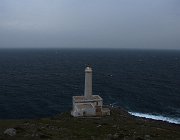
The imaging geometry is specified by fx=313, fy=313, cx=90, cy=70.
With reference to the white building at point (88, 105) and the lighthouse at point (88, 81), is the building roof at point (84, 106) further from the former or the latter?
the lighthouse at point (88, 81)

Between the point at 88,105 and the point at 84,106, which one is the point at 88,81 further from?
the point at 84,106

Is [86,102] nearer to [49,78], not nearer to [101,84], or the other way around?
[101,84]

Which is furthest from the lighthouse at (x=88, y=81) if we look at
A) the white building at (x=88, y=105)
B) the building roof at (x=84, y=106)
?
the building roof at (x=84, y=106)

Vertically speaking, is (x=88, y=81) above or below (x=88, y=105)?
above

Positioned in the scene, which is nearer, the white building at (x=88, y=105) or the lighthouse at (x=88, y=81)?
the white building at (x=88, y=105)

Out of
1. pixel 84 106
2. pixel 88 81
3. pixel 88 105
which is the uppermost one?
pixel 88 81

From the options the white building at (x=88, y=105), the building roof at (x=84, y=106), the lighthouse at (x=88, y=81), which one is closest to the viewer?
the white building at (x=88, y=105)

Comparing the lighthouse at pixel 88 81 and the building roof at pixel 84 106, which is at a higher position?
the lighthouse at pixel 88 81

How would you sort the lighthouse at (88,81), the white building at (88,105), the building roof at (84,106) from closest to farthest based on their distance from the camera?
1. the white building at (88,105)
2. the building roof at (84,106)
3. the lighthouse at (88,81)

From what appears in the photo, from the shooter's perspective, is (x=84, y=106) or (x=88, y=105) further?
(x=88, y=105)

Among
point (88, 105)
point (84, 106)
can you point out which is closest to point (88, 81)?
point (88, 105)

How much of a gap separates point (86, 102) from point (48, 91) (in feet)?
132

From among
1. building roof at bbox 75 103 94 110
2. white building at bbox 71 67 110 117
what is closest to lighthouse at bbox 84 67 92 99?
white building at bbox 71 67 110 117

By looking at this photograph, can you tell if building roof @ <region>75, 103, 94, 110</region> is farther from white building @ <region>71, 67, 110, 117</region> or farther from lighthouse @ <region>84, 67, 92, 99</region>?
lighthouse @ <region>84, 67, 92, 99</region>
